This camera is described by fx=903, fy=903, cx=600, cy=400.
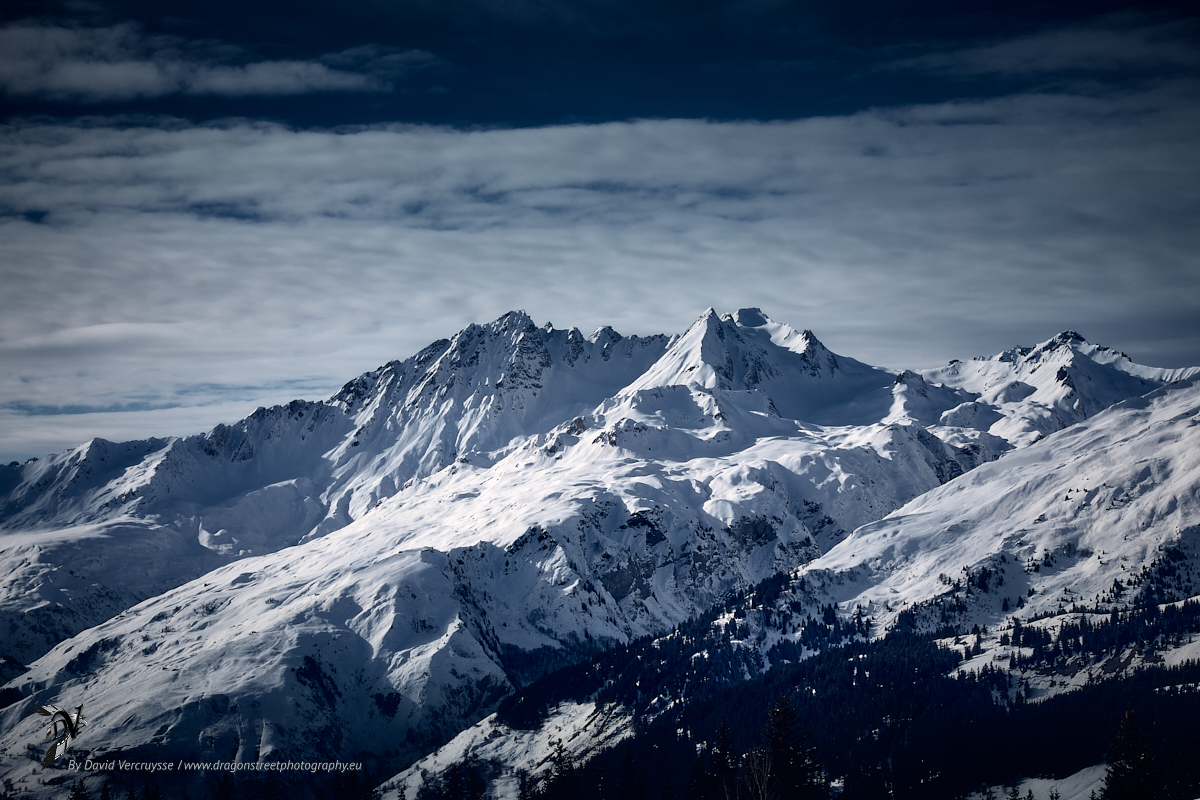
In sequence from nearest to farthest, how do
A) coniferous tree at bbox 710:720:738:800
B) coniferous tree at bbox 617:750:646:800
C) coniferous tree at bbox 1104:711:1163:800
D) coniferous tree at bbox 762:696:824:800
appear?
coniferous tree at bbox 762:696:824:800 < coniferous tree at bbox 1104:711:1163:800 < coniferous tree at bbox 710:720:738:800 < coniferous tree at bbox 617:750:646:800

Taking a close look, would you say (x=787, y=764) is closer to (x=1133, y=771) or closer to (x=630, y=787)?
(x=630, y=787)

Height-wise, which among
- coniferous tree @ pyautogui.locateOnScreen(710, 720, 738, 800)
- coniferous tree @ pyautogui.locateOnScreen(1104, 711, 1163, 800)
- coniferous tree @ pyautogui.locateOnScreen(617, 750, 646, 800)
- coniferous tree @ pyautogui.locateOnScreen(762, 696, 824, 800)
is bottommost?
coniferous tree @ pyautogui.locateOnScreen(617, 750, 646, 800)

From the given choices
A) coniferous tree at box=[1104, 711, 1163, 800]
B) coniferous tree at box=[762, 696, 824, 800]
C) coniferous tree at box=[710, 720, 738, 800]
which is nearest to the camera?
coniferous tree at box=[762, 696, 824, 800]

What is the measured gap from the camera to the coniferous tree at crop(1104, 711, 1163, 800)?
113 meters

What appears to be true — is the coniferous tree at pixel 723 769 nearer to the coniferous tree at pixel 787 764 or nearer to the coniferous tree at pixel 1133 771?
the coniferous tree at pixel 787 764

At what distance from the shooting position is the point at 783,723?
349 ft

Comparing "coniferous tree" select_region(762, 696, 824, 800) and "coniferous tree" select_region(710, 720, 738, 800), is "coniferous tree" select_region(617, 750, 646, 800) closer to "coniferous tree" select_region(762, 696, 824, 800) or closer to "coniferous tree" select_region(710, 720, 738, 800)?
"coniferous tree" select_region(710, 720, 738, 800)

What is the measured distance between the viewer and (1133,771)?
11400 centimetres

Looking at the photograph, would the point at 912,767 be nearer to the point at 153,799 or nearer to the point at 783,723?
the point at 783,723

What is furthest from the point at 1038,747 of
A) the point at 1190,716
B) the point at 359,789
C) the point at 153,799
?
the point at 153,799

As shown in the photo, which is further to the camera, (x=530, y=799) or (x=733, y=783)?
(x=530, y=799)

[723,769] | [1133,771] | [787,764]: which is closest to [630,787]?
[723,769]

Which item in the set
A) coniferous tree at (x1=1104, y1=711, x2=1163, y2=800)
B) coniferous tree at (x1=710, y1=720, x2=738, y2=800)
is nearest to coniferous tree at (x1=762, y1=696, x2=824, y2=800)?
coniferous tree at (x1=710, y1=720, x2=738, y2=800)

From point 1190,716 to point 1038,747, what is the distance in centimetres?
3272
